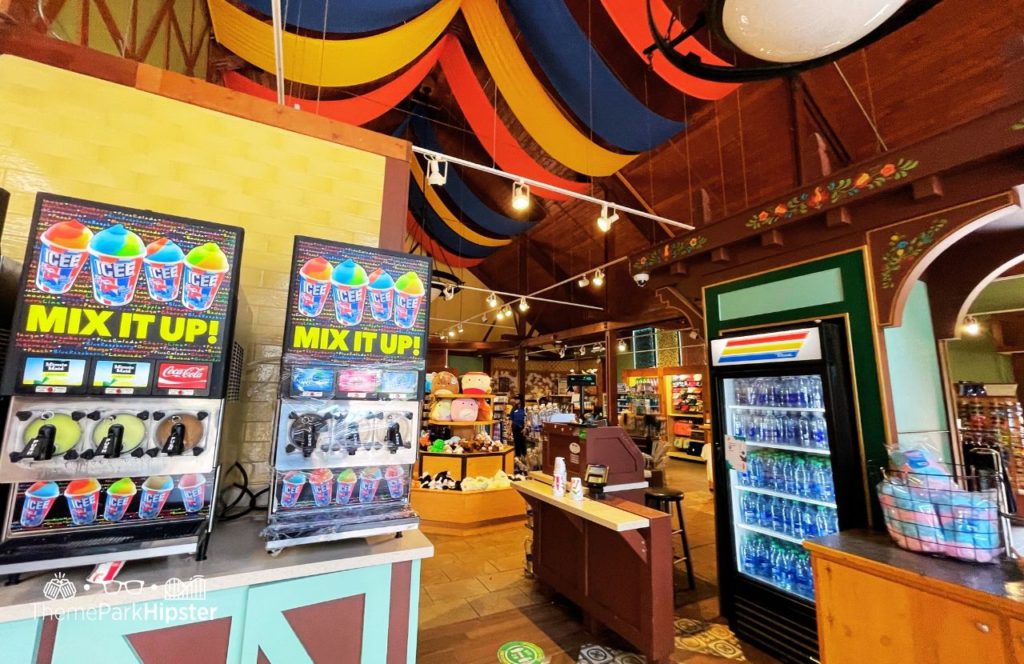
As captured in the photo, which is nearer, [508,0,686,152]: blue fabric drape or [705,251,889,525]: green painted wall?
[705,251,889,525]: green painted wall

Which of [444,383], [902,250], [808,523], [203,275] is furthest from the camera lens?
[444,383]

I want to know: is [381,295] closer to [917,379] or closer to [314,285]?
[314,285]

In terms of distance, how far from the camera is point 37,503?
129 cm

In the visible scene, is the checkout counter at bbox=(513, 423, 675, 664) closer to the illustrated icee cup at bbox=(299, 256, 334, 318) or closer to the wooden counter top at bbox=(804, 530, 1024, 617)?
the wooden counter top at bbox=(804, 530, 1024, 617)

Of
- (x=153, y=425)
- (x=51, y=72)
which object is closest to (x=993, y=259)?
(x=153, y=425)

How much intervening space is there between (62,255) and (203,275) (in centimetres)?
38

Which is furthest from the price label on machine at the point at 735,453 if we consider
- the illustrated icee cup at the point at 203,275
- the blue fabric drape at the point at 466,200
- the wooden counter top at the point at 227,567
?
the blue fabric drape at the point at 466,200

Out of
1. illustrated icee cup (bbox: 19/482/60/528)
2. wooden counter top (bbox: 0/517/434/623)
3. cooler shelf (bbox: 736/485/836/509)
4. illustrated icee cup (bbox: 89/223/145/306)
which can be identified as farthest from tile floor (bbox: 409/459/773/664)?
illustrated icee cup (bbox: 89/223/145/306)

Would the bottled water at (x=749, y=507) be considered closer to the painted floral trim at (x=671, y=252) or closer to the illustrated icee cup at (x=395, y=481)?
the painted floral trim at (x=671, y=252)

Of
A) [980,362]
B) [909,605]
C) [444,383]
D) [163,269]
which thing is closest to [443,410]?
[444,383]

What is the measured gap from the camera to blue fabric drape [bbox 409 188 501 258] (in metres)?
8.61

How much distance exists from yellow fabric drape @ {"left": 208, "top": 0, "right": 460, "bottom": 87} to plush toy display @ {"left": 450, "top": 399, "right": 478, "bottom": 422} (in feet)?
13.8

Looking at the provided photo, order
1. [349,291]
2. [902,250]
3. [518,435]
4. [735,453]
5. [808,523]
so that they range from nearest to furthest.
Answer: [349,291] → [902,250] → [808,523] → [735,453] → [518,435]

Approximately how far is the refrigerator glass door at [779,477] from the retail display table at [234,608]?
9.09ft
